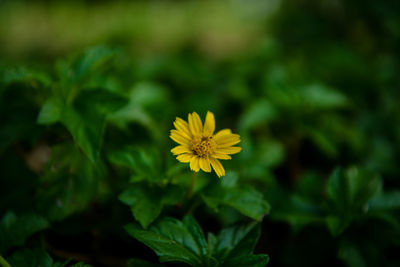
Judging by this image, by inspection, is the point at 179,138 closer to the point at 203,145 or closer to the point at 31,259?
the point at 203,145

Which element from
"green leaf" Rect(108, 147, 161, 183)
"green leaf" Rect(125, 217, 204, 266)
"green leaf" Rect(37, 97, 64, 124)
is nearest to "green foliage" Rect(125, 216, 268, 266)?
"green leaf" Rect(125, 217, 204, 266)

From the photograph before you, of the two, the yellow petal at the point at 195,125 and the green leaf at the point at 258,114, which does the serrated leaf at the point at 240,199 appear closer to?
the yellow petal at the point at 195,125

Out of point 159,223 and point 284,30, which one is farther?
point 284,30

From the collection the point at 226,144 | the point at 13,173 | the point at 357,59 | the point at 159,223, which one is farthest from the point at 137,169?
the point at 357,59

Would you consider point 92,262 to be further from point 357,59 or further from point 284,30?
point 284,30

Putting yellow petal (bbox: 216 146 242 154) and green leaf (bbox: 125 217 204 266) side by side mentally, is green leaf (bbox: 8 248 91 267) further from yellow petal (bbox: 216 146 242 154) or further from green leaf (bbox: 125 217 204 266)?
yellow petal (bbox: 216 146 242 154)
